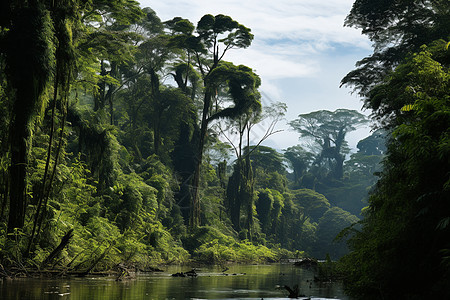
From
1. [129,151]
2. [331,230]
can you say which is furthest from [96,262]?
[331,230]

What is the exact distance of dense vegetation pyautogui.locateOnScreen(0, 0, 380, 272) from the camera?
14.5 metres

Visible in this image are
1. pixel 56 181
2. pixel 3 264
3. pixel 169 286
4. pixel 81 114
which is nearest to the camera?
pixel 3 264

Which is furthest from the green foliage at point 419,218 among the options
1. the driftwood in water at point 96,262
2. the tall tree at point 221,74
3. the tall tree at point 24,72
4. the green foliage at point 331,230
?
the green foliage at point 331,230

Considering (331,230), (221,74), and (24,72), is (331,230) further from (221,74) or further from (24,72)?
(24,72)

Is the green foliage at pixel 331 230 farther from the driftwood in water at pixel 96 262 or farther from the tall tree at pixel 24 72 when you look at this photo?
the tall tree at pixel 24 72

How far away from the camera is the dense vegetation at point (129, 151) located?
14.5m

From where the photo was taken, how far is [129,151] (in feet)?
137

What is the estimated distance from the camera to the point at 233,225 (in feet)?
153

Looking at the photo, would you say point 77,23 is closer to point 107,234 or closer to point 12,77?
point 12,77

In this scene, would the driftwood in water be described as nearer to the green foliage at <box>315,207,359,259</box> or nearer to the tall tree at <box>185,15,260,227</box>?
the tall tree at <box>185,15,260,227</box>

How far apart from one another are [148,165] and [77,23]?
A: 2358cm

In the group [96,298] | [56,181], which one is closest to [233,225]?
[56,181]

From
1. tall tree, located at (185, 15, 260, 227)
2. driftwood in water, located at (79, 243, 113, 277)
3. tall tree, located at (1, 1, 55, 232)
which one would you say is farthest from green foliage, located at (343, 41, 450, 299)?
tall tree, located at (185, 15, 260, 227)

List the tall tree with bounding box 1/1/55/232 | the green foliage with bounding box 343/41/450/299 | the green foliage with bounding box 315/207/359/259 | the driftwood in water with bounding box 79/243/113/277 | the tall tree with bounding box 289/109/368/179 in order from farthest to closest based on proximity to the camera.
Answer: the tall tree with bounding box 289/109/368/179
the green foliage with bounding box 315/207/359/259
the driftwood in water with bounding box 79/243/113/277
the tall tree with bounding box 1/1/55/232
the green foliage with bounding box 343/41/450/299
